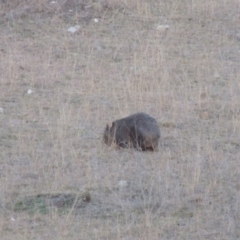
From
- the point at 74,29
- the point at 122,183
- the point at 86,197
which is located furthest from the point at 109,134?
the point at 74,29

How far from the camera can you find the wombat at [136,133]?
6715mm

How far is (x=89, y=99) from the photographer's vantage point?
8227 mm

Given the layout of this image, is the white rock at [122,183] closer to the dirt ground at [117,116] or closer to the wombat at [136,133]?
the dirt ground at [117,116]

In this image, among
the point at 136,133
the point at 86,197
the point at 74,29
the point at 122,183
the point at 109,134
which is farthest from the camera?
the point at 74,29

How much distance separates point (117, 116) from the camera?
773cm

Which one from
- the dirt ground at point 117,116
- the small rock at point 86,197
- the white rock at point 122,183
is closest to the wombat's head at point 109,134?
the dirt ground at point 117,116

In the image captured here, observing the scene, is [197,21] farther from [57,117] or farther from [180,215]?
[180,215]

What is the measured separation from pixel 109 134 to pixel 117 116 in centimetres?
92

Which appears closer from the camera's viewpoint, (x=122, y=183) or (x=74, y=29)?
(x=122, y=183)

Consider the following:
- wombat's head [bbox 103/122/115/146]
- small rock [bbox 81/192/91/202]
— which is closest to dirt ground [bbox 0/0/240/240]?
small rock [bbox 81/192/91/202]

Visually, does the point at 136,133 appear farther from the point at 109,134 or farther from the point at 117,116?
the point at 117,116

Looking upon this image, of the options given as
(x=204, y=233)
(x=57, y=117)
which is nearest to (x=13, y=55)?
(x=57, y=117)

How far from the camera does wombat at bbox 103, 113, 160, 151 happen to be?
6.71 m

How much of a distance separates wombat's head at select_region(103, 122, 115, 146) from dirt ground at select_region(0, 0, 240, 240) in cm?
11
